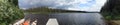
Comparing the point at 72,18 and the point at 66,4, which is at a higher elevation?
the point at 66,4

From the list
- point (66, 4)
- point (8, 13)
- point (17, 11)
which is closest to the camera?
point (8, 13)

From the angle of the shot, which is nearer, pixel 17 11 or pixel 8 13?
pixel 8 13

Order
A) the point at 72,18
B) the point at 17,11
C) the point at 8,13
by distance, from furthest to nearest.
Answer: the point at 72,18 → the point at 17,11 → the point at 8,13

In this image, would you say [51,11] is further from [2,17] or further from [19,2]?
[2,17]

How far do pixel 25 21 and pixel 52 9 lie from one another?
0.66m

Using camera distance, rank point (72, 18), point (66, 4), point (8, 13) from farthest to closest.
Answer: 1. point (66, 4)
2. point (72, 18)
3. point (8, 13)

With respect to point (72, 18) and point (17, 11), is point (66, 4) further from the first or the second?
point (17, 11)

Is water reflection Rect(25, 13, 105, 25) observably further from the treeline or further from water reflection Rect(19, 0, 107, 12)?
the treeline

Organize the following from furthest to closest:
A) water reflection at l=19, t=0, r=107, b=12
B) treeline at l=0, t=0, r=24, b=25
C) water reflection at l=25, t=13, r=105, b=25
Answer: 1. water reflection at l=19, t=0, r=107, b=12
2. water reflection at l=25, t=13, r=105, b=25
3. treeline at l=0, t=0, r=24, b=25

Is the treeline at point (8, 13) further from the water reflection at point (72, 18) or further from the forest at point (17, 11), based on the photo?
the water reflection at point (72, 18)

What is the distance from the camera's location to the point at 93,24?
5.52 meters

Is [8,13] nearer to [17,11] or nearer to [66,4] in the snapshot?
[17,11]

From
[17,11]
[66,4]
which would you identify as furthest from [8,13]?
[66,4]

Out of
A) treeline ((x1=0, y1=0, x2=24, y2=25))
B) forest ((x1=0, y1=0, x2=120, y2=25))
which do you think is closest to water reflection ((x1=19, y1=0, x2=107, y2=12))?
forest ((x1=0, y1=0, x2=120, y2=25))
